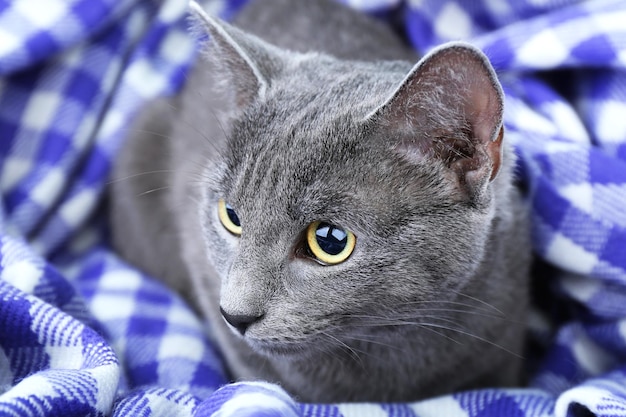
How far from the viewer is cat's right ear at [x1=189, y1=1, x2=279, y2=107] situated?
110 cm

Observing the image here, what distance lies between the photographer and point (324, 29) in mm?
1605

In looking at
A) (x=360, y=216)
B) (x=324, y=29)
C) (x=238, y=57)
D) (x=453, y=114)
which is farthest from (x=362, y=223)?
(x=324, y=29)

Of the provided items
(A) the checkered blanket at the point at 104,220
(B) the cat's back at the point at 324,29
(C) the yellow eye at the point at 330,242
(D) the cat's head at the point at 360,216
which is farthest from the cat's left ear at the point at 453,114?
(B) the cat's back at the point at 324,29

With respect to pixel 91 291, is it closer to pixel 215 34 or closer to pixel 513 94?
pixel 215 34

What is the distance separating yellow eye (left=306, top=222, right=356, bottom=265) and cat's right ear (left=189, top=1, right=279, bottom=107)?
0.90ft

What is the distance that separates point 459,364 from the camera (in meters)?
1.24

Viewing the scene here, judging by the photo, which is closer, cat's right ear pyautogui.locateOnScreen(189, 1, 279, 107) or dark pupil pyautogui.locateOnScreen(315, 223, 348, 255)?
dark pupil pyautogui.locateOnScreen(315, 223, 348, 255)

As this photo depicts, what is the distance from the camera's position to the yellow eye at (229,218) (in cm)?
109

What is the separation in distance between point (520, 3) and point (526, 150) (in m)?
0.37

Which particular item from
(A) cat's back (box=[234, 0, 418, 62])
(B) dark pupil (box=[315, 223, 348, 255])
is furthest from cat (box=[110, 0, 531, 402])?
(A) cat's back (box=[234, 0, 418, 62])

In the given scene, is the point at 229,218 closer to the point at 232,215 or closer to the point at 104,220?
the point at 232,215

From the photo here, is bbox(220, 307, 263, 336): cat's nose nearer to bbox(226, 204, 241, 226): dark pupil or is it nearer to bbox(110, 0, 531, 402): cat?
bbox(110, 0, 531, 402): cat

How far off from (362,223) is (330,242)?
0.17ft

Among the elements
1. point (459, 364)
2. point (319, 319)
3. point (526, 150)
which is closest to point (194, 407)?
point (319, 319)
